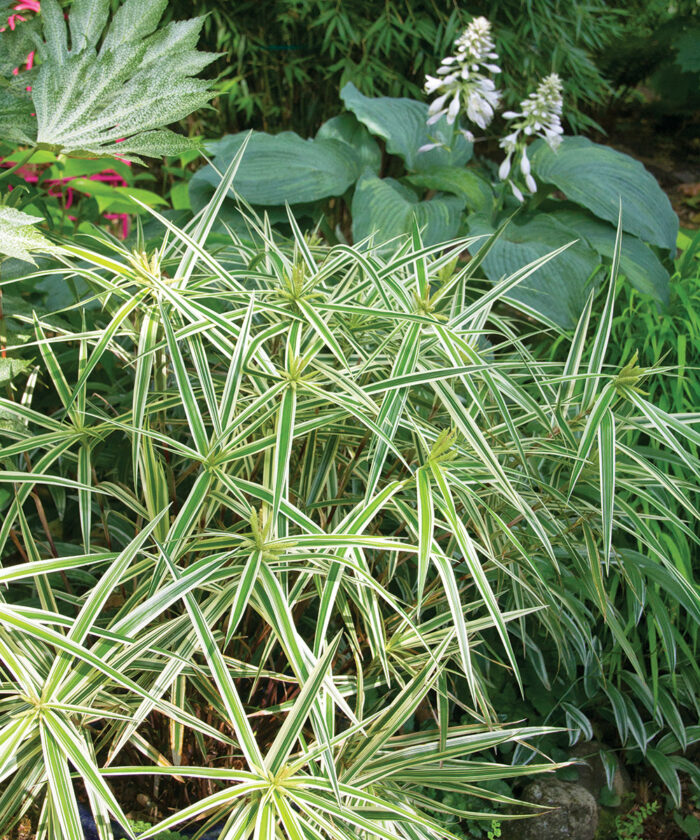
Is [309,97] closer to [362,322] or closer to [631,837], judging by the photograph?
[362,322]

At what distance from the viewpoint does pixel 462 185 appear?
212cm

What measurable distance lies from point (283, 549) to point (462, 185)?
1.60 metres

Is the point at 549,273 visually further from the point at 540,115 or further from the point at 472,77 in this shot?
the point at 472,77

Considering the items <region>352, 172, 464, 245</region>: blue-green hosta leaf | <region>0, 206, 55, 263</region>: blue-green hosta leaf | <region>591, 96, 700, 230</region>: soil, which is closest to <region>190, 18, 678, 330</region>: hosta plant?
<region>352, 172, 464, 245</region>: blue-green hosta leaf

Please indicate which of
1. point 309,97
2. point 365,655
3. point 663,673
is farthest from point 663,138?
point 365,655

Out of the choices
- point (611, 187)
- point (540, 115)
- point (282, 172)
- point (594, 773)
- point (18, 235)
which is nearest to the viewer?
point (18, 235)

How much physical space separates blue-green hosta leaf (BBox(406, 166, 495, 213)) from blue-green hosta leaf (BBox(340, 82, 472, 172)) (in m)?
0.08

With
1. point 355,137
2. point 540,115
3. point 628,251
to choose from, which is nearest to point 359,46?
point 355,137

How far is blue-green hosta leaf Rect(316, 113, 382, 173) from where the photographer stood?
2.29m

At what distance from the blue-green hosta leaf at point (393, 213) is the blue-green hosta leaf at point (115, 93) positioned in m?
1.04

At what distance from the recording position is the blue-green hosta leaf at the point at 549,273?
189 cm

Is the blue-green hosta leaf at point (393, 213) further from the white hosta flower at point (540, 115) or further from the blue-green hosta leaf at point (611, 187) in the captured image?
the blue-green hosta leaf at point (611, 187)

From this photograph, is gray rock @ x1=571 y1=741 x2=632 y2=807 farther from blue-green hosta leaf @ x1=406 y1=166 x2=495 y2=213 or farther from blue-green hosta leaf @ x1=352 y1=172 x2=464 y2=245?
blue-green hosta leaf @ x1=406 y1=166 x2=495 y2=213

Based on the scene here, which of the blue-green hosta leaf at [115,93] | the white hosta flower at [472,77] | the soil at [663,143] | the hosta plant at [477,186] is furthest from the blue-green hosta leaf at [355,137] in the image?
the soil at [663,143]
